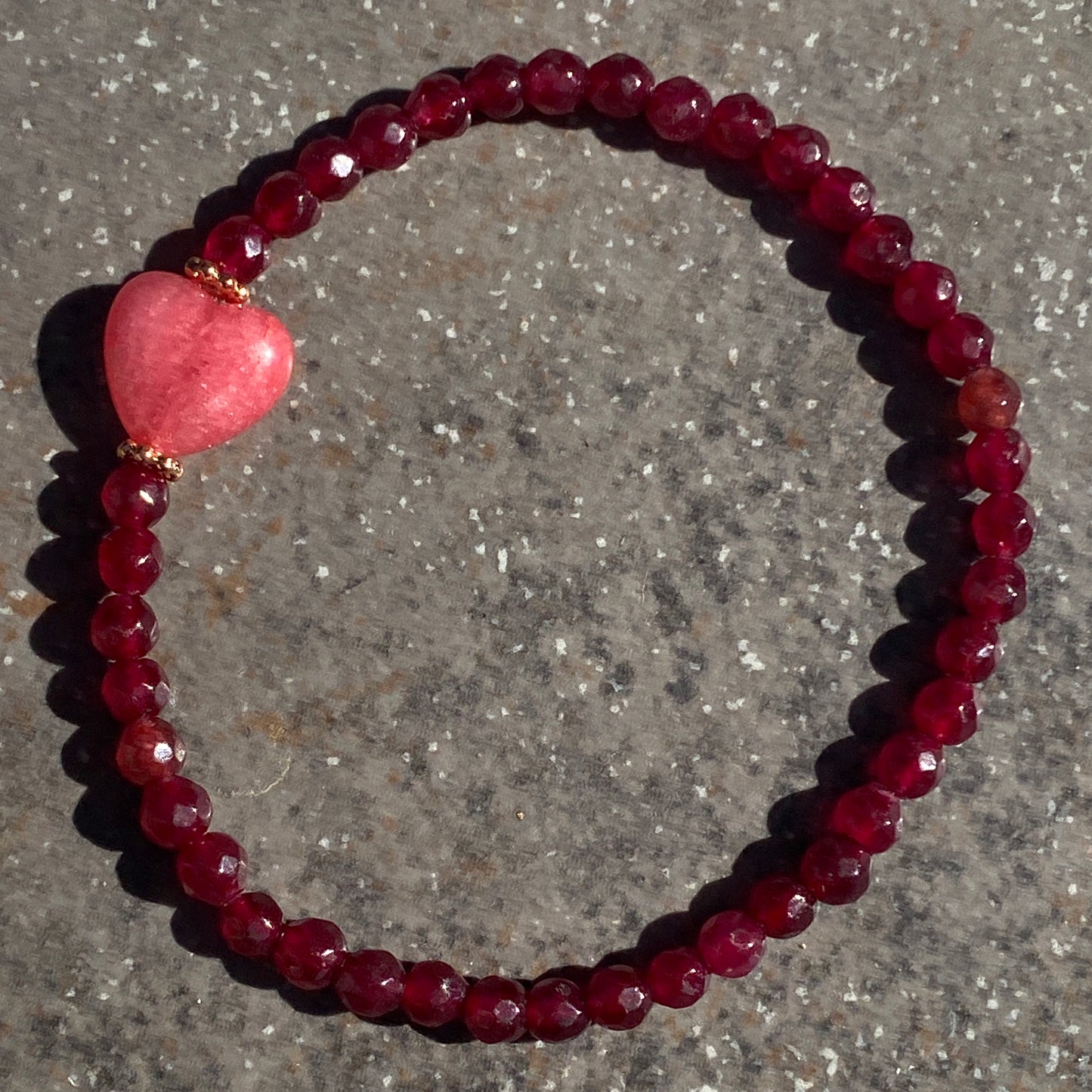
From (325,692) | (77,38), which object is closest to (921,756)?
(325,692)

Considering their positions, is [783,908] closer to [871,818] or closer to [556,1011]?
[871,818]

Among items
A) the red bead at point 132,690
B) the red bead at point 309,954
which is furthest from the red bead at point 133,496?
the red bead at point 309,954

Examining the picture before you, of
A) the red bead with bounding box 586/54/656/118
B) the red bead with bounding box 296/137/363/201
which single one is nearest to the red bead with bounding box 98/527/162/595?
the red bead with bounding box 296/137/363/201

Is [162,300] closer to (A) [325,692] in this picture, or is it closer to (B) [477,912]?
(A) [325,692]

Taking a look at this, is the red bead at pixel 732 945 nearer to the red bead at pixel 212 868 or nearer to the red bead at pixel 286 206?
the red bead at pixel 212 868

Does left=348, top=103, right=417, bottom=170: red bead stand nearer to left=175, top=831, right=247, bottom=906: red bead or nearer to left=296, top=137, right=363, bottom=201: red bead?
left=296, top=137, right=363, bottom=201: red bead
